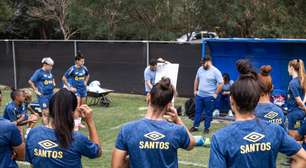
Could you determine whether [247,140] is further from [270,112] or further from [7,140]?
[270,112]

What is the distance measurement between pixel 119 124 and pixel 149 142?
9.20 metres

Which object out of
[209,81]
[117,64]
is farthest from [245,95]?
[117,64]

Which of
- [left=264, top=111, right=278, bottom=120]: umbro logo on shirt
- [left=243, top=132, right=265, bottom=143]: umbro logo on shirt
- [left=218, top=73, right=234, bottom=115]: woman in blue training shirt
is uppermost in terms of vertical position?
[left=243, top=132, right=265, bottom=143]: umbro logo on shirt

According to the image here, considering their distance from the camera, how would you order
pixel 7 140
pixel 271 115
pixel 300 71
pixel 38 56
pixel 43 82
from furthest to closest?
pixel 38 56 → pixel 43 82 → pixel 300 71 → pixel 271 115 → pixel 7 140

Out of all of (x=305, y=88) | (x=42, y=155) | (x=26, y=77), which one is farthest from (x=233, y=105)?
(x=26, y=77)

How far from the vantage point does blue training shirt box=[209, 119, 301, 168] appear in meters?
3.72

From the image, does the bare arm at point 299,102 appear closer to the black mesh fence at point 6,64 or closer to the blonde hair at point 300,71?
the blonde hair at point 300,71

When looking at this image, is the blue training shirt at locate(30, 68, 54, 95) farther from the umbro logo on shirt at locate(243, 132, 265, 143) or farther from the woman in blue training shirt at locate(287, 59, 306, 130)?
the umbro logo on shirt at locate(243, 132, 265, 143)

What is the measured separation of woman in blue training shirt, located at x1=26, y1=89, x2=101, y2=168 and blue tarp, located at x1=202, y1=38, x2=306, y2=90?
33.9ft

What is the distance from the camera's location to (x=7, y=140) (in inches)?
181

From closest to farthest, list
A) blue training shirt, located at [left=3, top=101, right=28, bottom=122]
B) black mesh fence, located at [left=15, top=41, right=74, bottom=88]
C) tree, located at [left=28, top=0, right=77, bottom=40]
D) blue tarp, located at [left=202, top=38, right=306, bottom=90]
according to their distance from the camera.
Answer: blue training shirt, located at [left=3, top=101, right=28, bottom=122]
blue tarp, located at [left=202, top=38, right=306, bottom=90]
black mesh fence, located at [left=15, top=41, right=74, bottom=88]
tree, located at [left=28, top=0, right=77, bottom=40]

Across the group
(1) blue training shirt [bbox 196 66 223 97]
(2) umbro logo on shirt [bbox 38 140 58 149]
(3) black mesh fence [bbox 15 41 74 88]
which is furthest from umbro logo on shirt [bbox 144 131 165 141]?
(3) black mesh fence [bbox 15 41 74 88]

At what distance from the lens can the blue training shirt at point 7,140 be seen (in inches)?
180

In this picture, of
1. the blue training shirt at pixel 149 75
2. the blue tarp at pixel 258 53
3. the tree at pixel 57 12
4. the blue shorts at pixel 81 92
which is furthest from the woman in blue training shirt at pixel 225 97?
the tree at pixel 57 12
